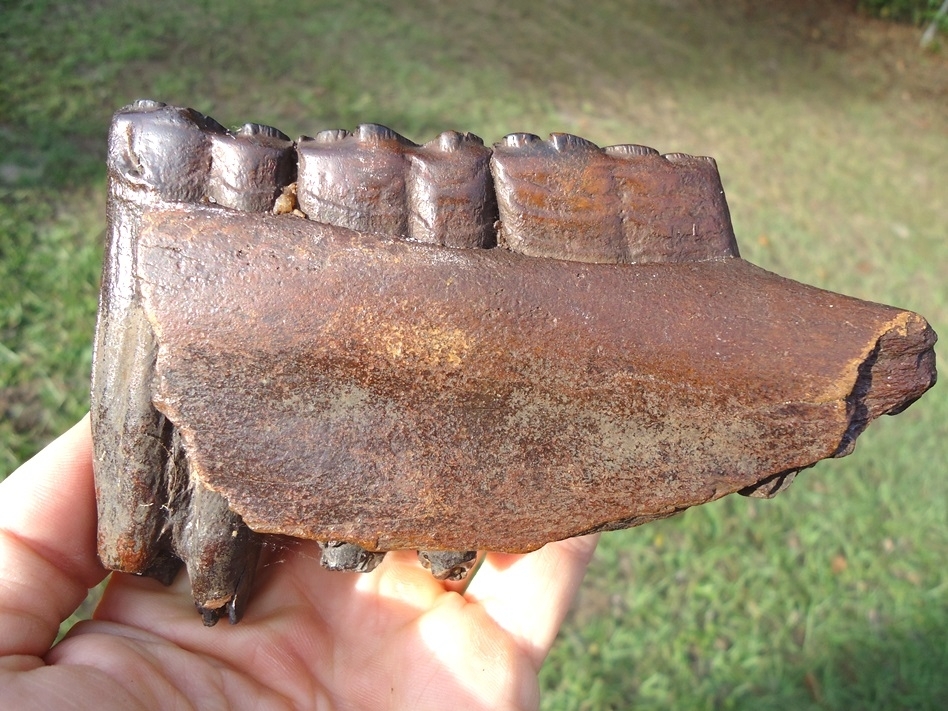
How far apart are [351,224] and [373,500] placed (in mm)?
533

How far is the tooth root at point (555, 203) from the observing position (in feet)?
5.08

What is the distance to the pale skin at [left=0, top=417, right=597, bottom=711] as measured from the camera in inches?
60.0

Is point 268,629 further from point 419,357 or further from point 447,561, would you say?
point 419,357

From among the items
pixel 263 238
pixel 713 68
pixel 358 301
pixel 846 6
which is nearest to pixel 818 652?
pixel 358 301

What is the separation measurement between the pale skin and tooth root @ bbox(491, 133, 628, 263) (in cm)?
92

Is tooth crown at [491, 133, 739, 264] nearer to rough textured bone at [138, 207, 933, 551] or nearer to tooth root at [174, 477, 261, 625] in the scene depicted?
rough textured bone at [138, 207, 933, 551]

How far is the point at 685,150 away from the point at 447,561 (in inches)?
151

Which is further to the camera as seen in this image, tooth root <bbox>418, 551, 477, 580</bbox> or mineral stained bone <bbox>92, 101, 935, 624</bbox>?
tooth root <bbox>418, 551, 477, 580</bbox>

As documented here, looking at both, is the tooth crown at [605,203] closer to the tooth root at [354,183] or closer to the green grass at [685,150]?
the tooth root at [354,183]

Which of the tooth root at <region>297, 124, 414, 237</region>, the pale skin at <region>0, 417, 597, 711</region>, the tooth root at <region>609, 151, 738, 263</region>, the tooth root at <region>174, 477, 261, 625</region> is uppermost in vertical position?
the tooth root at <region>609, 151, 738, 263</region>

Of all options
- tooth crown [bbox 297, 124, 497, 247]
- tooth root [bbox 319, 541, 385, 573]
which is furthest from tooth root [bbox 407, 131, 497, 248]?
tooth root [bbox 319, 541, 385, 573]

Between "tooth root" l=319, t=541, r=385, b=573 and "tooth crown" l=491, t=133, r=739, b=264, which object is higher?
"tooth crown" l=491, t=133, r=739, b=264

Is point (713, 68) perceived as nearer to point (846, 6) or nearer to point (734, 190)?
point (734, 190)

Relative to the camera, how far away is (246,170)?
1444 millimetres
